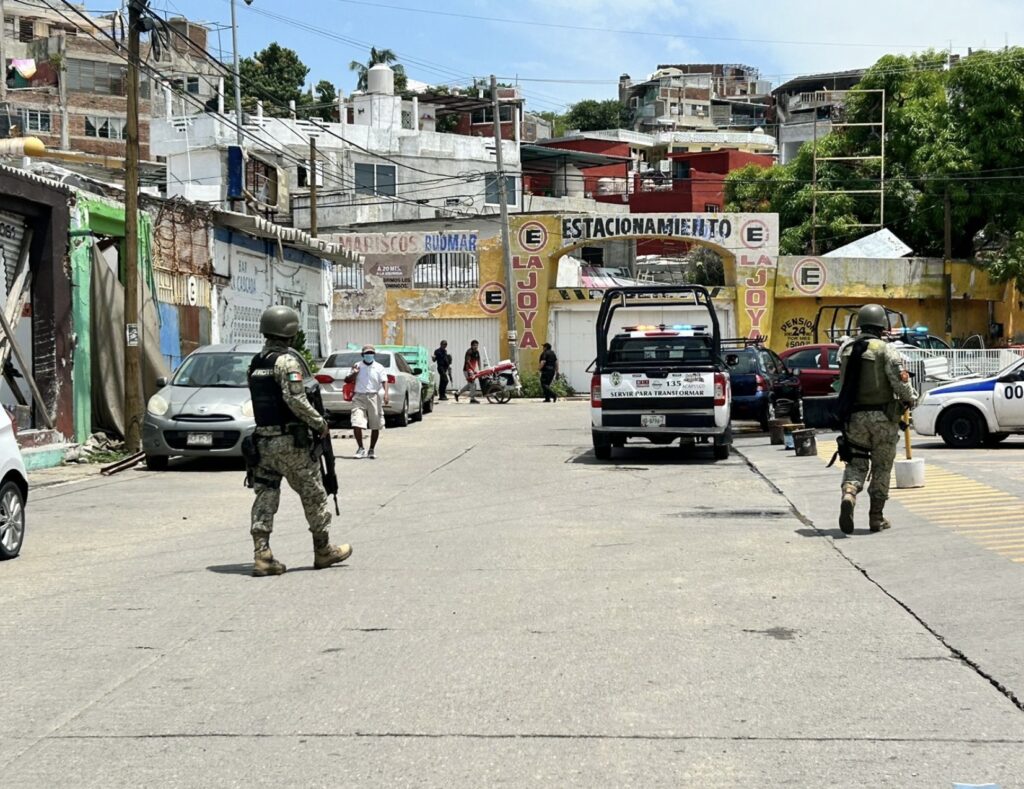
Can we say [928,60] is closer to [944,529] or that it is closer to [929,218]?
[929,218]

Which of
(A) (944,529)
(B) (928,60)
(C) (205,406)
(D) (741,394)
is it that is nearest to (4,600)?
(A) (944,529)

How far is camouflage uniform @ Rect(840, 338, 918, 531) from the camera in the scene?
11.7m

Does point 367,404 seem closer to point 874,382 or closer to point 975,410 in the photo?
point 975,410

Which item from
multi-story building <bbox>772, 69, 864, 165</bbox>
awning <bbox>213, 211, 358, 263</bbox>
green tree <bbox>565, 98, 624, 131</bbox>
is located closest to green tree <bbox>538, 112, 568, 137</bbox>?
green tree <bbox>565, 98, 624, 131</bbox>

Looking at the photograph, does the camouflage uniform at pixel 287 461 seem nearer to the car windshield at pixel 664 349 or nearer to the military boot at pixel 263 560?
the military boot at pixel 263 560

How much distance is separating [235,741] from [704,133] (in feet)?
280

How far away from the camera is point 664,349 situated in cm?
2025

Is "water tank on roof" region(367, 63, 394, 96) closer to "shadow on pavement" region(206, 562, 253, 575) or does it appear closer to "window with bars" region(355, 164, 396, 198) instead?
"window with bars" region(355, 164, 396, 198)

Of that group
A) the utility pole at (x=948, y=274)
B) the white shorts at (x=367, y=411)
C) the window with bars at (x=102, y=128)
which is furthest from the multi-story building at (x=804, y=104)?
the white shorts at (x=367, y=411)

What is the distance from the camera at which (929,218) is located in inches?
1941

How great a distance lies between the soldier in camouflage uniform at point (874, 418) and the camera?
1169 centimetres

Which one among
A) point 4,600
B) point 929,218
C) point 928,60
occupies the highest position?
point 928,60

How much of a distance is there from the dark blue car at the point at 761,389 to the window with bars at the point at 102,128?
55126 millimetres

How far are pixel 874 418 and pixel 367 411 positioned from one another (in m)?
10.3
